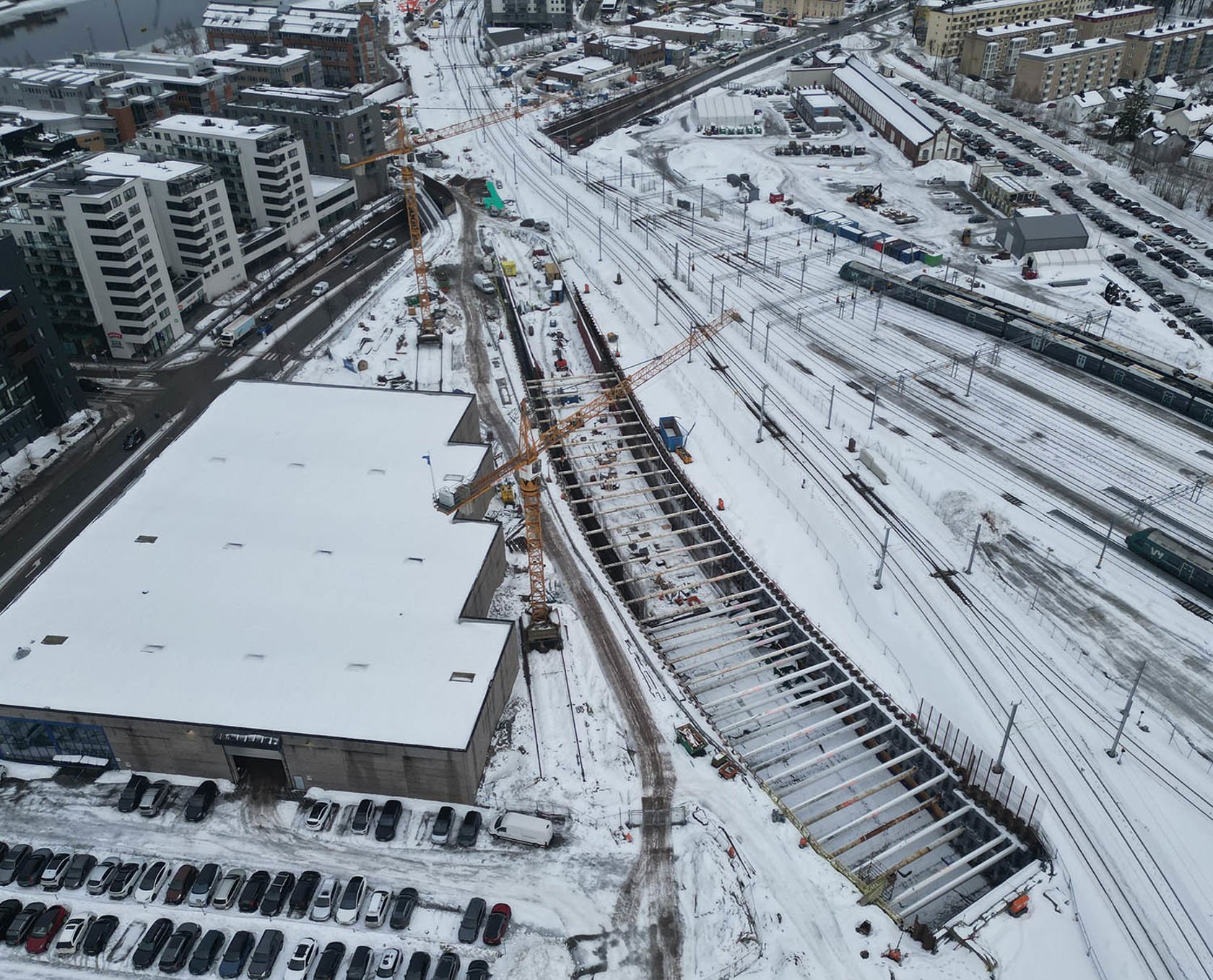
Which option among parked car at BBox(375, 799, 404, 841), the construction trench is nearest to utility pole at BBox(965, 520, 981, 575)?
the construction trench

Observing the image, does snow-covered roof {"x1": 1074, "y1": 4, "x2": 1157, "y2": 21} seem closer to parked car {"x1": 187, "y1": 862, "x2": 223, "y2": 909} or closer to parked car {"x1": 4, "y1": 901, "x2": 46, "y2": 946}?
parked car {"x1": 187, "y1": 862, "x2": 223, "y2": 909}

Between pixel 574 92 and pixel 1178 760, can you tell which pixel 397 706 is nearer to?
pixel 1178 760

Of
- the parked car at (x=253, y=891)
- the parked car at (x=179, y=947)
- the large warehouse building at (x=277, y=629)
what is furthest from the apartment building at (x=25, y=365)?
the parked car at (x=179, y=947)

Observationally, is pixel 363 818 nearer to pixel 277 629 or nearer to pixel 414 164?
pixel 277 629

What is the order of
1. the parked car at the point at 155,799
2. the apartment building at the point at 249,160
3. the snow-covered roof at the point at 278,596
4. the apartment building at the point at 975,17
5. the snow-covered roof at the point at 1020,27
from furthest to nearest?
the apartment building at the point at 975,17 → the snow-covered roof at the point at 1020,27 → the apartment building at the point at 249,160 → the snow-covered roof at the point at 278,596 → the parked car at the point at 155,799

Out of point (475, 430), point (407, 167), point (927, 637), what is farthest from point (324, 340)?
point (927, 637)

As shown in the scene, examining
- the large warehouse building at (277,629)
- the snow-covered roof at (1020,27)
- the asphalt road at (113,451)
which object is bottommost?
the asphalt road at (113,451)

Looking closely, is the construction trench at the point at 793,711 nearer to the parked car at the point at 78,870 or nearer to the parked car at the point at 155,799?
the parked car at the point at 155,799
